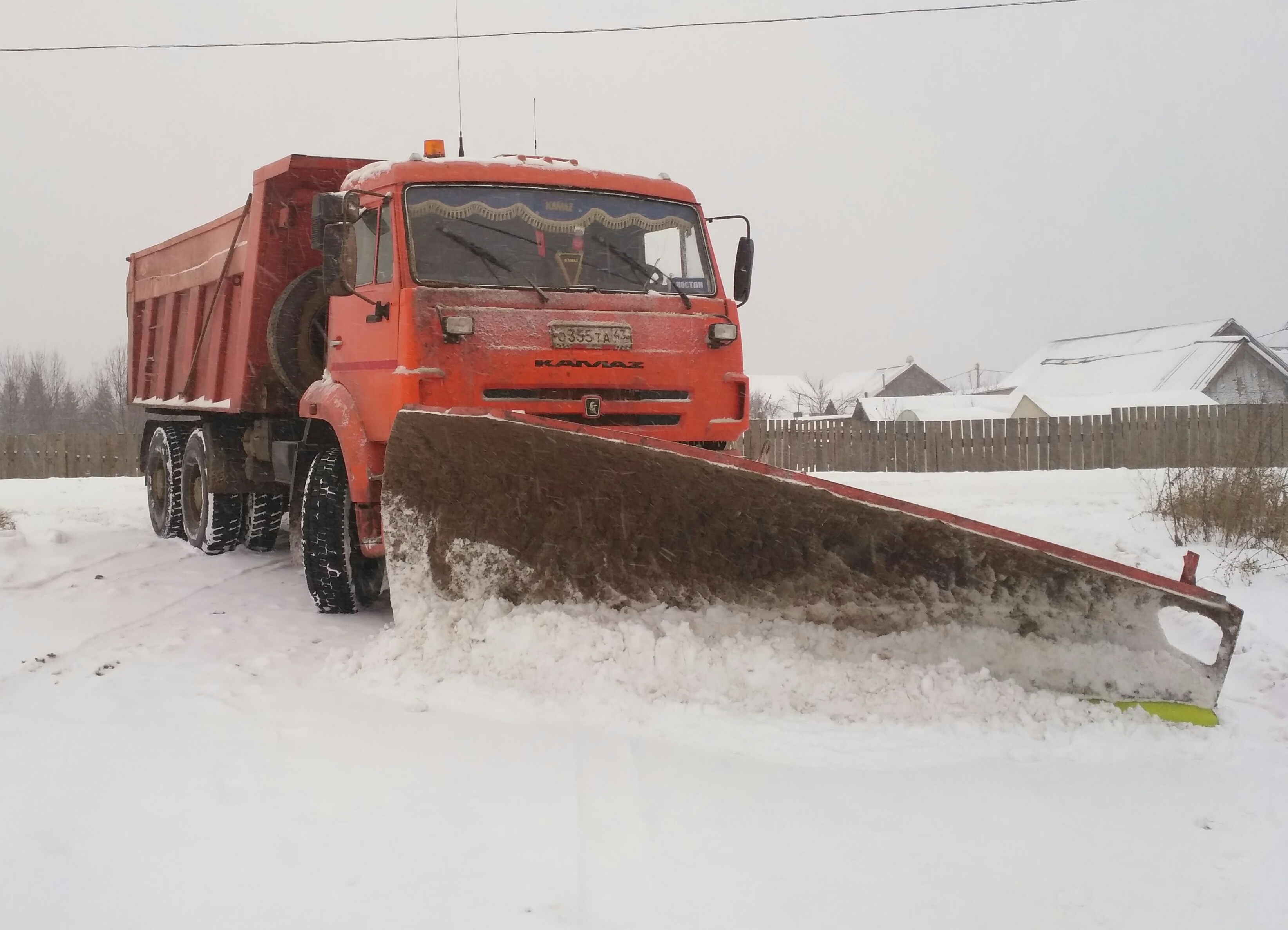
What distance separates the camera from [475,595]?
4.57m

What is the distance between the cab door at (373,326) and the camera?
5.10 m

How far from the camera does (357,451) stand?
530cm

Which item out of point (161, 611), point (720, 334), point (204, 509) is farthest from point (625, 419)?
point (204, 509)

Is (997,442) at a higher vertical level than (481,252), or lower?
lower

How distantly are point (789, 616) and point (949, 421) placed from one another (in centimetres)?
1847

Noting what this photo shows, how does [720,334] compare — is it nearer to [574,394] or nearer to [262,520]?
[574,394]

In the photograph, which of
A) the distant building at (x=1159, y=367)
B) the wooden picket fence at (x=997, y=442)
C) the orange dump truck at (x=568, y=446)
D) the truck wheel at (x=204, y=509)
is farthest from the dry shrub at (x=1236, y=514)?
the distant building at (x=1159, y=367)

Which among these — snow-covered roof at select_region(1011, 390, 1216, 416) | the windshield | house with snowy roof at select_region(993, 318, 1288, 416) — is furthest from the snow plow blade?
house with snowy roof at select_region(993, 318, 1288, 416)

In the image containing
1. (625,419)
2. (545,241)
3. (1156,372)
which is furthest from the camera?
(1156,372)

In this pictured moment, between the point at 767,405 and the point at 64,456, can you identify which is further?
the point at 767,405

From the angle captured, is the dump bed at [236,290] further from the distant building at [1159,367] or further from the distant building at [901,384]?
the distant building at [901,384]

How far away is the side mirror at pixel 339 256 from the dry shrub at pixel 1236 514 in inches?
235

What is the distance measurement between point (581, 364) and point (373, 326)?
117cm

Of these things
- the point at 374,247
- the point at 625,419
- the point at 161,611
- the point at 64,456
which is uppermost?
the point at 374,247
